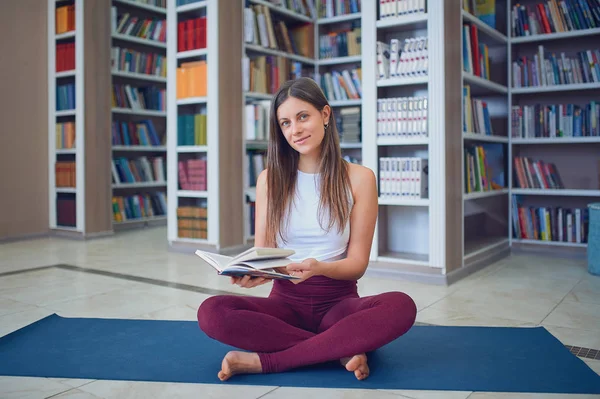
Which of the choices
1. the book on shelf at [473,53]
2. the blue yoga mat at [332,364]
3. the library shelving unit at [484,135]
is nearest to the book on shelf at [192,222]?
the library shelving unit at [484,135]

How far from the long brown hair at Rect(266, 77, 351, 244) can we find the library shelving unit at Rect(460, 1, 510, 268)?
5.90 feet

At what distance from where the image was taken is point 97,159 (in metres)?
5.55

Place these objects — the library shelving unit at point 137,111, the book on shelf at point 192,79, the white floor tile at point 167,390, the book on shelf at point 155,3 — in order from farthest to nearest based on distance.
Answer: the book on shelf at point 155,3
the library shelving unit at point 137,111
the book on shelf at point 192,79
the white floor tile at point 167,390

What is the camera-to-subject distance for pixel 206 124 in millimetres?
4480

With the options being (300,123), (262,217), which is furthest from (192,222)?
(300,123)

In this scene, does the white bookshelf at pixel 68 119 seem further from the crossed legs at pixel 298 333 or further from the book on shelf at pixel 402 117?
the crossed legs at pixel 298 333

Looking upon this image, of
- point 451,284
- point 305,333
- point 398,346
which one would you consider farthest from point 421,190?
point 305,333

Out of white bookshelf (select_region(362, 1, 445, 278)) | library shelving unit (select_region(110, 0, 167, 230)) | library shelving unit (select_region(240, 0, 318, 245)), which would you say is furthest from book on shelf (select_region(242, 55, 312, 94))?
library shelving unit (select_region(110, 0, 167, 230))

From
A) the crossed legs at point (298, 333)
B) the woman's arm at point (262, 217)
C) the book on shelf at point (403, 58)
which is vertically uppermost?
the book on shelf at point (403, 58)

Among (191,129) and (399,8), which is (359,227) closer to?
(399,8)

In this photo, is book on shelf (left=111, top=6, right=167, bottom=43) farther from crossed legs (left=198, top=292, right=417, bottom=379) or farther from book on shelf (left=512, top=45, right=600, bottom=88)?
crossed legs (left=198, top=292, right=417, bottom=379)

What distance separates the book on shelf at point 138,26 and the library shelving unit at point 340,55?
204cm

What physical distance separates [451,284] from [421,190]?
1.91 ft

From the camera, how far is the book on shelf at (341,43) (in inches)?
201
